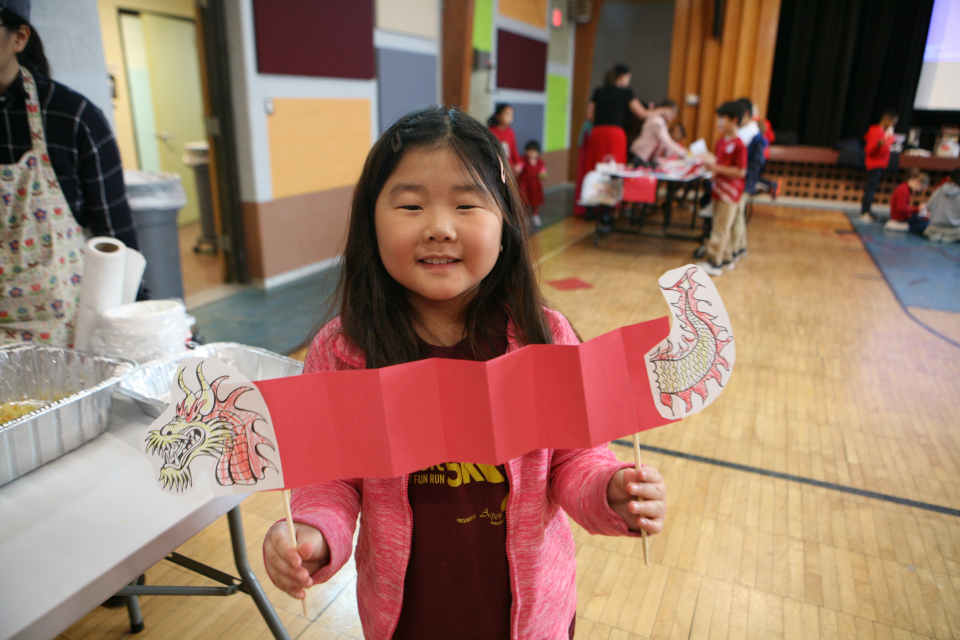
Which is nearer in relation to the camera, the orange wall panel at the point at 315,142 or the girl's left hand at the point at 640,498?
the girl's left hand at the point at 640,498

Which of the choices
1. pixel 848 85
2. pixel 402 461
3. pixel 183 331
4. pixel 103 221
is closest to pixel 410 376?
pixel 402 461

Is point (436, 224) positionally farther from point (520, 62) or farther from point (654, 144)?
point (520, 62)

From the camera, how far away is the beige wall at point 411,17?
5.05 meters

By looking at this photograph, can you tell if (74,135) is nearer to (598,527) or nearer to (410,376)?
(410,376)

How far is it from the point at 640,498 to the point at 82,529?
0.76 meters

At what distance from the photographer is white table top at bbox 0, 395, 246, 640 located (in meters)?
0.72

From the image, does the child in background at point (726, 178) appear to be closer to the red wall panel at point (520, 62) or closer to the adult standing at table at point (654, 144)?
the adult standing at table at point (654, 144)

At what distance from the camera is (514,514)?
823 millimetres

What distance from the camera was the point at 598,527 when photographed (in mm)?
764

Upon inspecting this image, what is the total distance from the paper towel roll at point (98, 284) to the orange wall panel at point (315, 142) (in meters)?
3.19

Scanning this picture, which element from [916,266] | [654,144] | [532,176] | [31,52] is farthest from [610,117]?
[31,52]

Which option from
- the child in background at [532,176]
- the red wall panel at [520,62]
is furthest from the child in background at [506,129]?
the red wall panel at [520,62]

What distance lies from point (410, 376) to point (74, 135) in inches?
53.1

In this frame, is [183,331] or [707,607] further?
[707,607]
